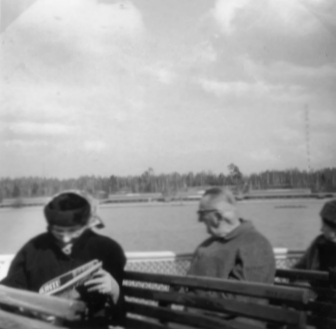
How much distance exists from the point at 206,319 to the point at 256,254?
301mm

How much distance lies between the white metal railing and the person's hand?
0.31 metres

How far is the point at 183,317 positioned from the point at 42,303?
21.1 inches

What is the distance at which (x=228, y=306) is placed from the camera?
2646 mm

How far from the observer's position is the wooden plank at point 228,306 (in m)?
2.41

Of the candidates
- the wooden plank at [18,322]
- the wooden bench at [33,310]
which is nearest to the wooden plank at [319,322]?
the wooden bench at [33,310]

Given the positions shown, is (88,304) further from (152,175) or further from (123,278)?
(152,175)

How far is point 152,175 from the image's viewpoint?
2715 millimetres

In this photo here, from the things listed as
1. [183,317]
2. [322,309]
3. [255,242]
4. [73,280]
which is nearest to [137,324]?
[183,317]

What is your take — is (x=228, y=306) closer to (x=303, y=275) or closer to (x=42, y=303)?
(x=303, y=275)

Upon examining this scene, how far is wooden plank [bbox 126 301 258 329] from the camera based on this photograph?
8.68 feet

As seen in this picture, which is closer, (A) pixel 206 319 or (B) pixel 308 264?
(A) pixel 206 319

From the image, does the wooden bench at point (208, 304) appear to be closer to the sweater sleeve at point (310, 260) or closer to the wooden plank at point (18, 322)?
the wooden plank at point (18, 322)

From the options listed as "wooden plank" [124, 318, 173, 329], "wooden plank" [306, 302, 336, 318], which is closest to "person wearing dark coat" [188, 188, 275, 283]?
"wooden plank" [306, 302, 336, 318]

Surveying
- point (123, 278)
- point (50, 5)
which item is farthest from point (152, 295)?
point (50, 5)
